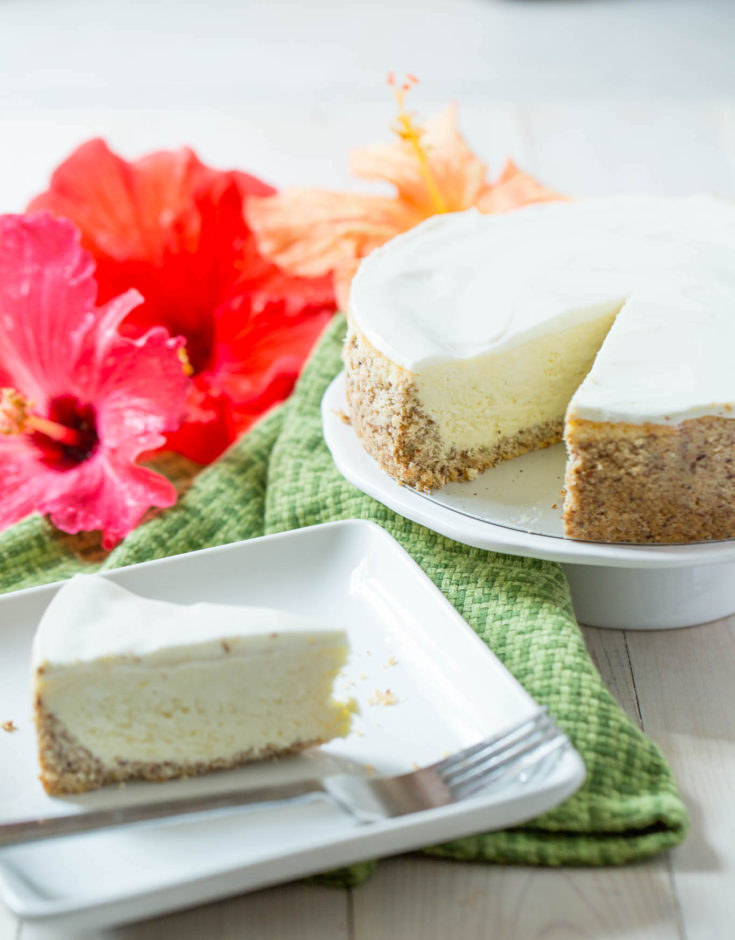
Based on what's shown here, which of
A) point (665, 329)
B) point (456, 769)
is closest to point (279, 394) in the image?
point (665, 329)

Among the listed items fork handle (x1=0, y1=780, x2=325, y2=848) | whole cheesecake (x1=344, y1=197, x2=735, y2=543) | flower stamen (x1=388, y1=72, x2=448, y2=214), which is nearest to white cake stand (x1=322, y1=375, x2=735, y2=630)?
whole cheesecake (x1=344, y1=197, x2=735, y2=543)

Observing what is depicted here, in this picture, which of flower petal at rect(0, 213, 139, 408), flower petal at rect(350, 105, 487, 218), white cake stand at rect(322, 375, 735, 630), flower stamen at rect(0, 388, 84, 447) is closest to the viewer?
white cake stand at rect(322, 375, 735, 630)

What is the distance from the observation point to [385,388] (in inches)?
80.0

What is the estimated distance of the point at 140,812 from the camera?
4.62ft

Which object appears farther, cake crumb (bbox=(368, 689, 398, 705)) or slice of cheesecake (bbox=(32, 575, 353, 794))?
cake crumb (bbox=(368, 689, 398, 705))

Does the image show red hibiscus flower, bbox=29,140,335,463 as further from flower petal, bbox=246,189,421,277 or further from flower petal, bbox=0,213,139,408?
flower petal, bbox=0,213,139,408

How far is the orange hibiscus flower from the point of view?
8.42ft

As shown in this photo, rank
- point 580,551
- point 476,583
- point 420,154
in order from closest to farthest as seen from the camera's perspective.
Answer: point 580,551 → point 476,583 → point 420,154

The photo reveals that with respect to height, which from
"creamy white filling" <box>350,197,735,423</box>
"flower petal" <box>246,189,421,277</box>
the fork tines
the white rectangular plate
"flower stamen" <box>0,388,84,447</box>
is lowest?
the white rectangular plate

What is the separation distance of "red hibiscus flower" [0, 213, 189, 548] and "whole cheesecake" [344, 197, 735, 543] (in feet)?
1.24

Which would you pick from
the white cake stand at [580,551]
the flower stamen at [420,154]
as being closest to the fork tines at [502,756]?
the white cake stand at [580,551]

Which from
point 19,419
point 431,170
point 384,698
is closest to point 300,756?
point 384,698

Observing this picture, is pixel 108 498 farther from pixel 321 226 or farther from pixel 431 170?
pixel 431 170

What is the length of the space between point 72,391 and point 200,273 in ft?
1.61
